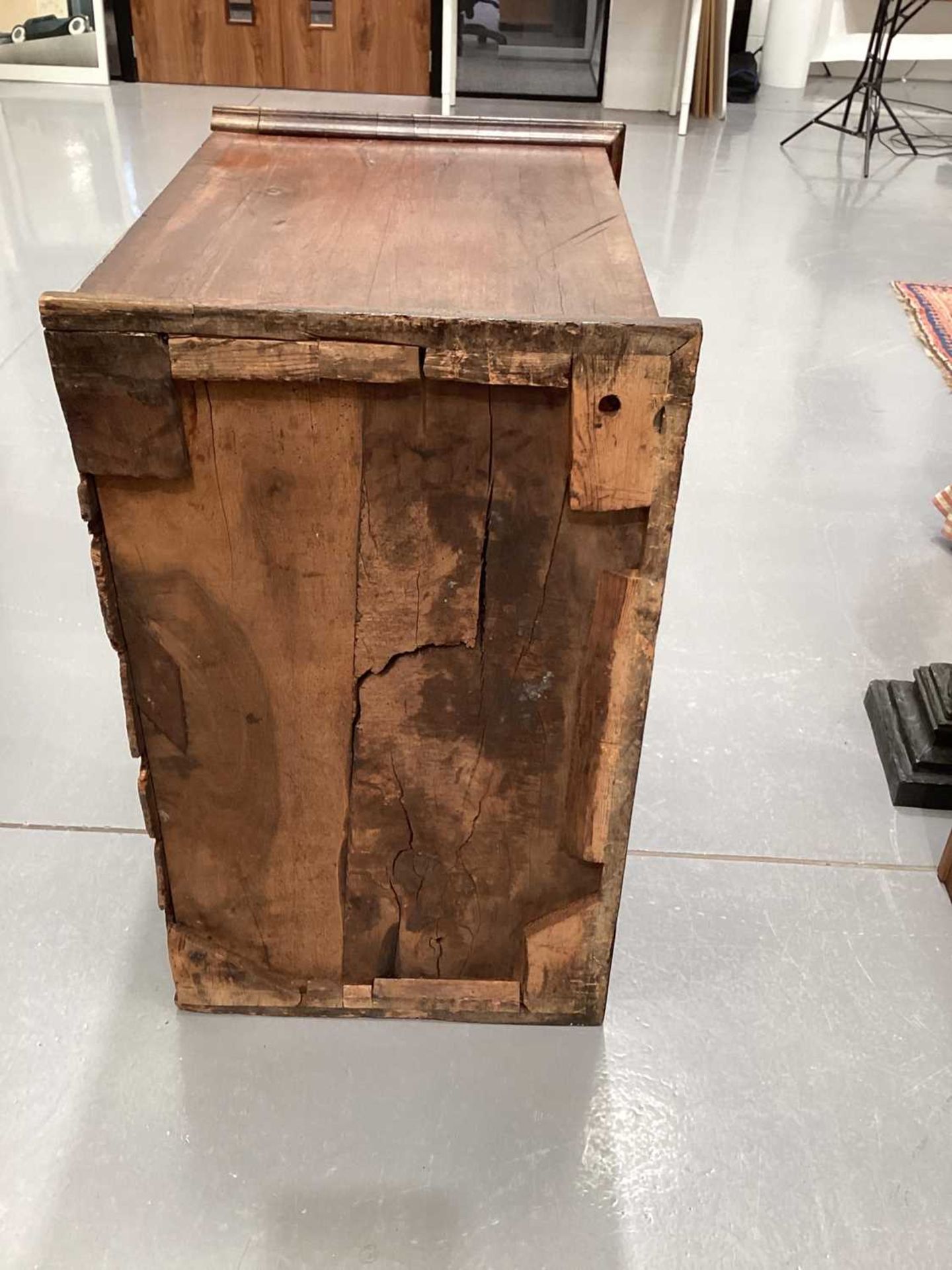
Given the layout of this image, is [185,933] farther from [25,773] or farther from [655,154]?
[655,154]

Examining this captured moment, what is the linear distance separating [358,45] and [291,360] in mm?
4887

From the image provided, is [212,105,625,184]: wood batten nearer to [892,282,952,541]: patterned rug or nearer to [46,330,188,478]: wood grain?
[46,330,188,478]: wood grain

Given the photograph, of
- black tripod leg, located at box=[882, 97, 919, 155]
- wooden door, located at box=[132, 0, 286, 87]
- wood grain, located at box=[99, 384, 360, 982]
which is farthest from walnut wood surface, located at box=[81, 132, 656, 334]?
wooden door, located at box=[132, 0, 286, 87]

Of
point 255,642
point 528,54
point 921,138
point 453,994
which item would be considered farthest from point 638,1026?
point 528,54

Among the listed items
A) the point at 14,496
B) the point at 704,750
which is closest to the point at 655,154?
the point at 14,496

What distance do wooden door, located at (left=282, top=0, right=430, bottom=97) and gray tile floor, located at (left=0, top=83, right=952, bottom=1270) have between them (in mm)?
3427

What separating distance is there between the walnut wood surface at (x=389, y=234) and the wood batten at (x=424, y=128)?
0.01m

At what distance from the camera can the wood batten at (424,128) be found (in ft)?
4.92

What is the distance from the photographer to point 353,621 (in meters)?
1.12

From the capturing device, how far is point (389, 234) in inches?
47.1

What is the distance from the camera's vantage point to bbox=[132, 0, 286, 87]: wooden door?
5.20 metres

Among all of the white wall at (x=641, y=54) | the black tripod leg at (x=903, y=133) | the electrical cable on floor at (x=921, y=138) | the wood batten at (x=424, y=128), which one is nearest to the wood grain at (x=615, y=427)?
the wood batten at (x=424, y=128)

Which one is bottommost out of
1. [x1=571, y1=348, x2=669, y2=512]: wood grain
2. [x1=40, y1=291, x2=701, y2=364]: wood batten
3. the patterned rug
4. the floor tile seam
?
the floor tile seam

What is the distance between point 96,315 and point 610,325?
405 millimetres
